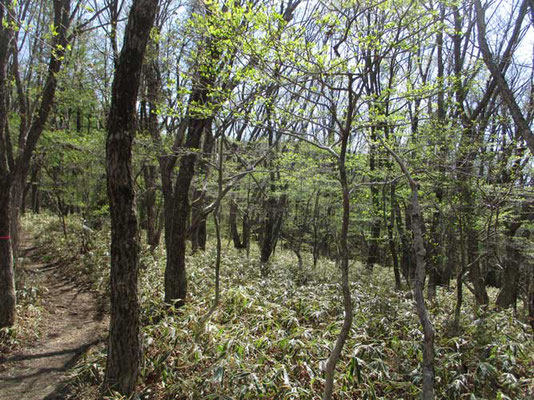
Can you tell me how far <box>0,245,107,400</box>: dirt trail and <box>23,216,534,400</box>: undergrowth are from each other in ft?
1.26

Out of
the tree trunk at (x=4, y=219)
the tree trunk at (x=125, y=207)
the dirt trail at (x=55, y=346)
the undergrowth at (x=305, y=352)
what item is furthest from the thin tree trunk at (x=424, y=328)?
the tree trunk at (x=4, y=219)

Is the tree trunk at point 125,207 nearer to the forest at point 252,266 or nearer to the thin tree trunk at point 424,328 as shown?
the forest at point 252,266

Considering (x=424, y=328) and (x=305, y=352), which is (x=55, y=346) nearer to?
(x=305, y=352)

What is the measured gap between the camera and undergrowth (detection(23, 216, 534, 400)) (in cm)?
415

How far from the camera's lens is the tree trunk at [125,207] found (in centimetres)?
350

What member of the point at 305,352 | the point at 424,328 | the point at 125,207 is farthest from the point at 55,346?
the point at 424,328

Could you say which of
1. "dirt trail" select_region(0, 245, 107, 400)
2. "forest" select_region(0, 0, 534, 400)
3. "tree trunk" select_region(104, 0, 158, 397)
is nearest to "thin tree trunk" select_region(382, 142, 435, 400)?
"forest" select_region(0, 0, 534, 400)

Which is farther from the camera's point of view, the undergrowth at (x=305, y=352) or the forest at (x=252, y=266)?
the undergrowth at (x=305, y=352)

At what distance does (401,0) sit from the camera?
326 centimetres

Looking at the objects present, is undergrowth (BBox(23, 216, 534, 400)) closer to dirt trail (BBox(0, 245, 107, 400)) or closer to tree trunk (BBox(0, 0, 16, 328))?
dirt trail (BBox(0, 245, 107, 400))

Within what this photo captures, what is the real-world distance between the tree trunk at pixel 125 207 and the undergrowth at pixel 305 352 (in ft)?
1.68

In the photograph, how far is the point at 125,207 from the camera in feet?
12.0

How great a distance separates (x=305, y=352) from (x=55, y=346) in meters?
4.28

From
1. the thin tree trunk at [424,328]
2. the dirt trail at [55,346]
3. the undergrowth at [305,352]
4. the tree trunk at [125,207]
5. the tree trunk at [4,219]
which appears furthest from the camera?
the tree trunk at [4,219]
